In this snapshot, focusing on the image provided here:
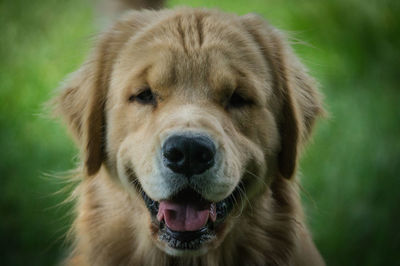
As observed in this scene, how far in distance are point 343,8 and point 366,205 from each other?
11.0 feet

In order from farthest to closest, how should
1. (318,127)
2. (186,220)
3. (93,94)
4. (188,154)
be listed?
(318,127), (93,94), (186,220), (188,154)

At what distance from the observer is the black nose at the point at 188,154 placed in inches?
129

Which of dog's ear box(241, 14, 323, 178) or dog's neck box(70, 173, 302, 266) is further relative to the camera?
dog's ear box(241, 14, 323, 178)

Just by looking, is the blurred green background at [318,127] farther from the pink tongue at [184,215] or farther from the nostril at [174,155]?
the nostril at [174,155]

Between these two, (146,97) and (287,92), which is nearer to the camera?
(146,97)

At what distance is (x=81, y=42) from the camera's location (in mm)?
4566

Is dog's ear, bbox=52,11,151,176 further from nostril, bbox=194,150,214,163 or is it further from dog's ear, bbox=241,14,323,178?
nostril, bbox=194,150,214,163

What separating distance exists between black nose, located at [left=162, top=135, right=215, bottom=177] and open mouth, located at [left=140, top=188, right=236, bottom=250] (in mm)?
183

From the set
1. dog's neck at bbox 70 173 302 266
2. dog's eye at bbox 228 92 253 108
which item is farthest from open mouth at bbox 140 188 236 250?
dog's eye at bbox 228 92 253 108

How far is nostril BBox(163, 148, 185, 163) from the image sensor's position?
10.8ft

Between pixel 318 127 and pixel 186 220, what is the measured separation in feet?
5.85

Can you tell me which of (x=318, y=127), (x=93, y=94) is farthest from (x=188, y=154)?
(x=318, y=127)

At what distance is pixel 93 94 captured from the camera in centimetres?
414

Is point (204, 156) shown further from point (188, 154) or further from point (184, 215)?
point (184, 215)
